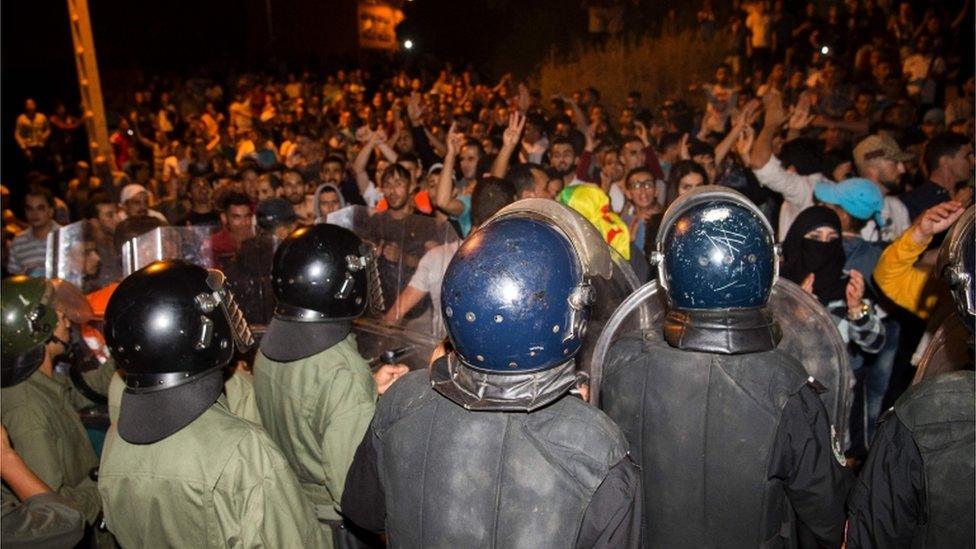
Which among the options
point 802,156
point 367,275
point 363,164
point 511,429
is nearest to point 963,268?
point 511,429

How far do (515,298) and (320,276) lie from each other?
1.49 m

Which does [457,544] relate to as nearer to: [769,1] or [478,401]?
[478,401]

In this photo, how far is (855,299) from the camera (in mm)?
3707

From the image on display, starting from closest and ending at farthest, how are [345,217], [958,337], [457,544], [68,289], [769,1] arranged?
[457,544] < [958,337] < [68,289] < [345,217] < [769,1]

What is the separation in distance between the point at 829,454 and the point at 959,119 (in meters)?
7.41

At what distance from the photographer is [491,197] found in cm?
450

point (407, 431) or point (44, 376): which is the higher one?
point (407, 431)

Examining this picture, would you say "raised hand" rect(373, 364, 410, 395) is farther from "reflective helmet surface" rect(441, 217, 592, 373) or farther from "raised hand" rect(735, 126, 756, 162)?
"raised hand" rect(735, 126, 756, 162)

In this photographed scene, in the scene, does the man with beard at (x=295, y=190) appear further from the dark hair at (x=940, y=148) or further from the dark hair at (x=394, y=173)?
the dark hair at (x=940, y=148)

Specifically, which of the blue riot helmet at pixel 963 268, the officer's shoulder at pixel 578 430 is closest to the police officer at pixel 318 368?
the officer's shoulder at pixel 578 430

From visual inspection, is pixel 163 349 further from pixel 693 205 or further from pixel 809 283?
pixel 809 283

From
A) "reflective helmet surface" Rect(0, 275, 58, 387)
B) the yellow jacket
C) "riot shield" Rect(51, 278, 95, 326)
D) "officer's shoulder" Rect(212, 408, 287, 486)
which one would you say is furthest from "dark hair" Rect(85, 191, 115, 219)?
the yellow jacket

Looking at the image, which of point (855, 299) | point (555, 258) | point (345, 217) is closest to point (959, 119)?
point (855, 299)

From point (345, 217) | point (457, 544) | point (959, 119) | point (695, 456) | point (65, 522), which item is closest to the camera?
point (457, 544)
